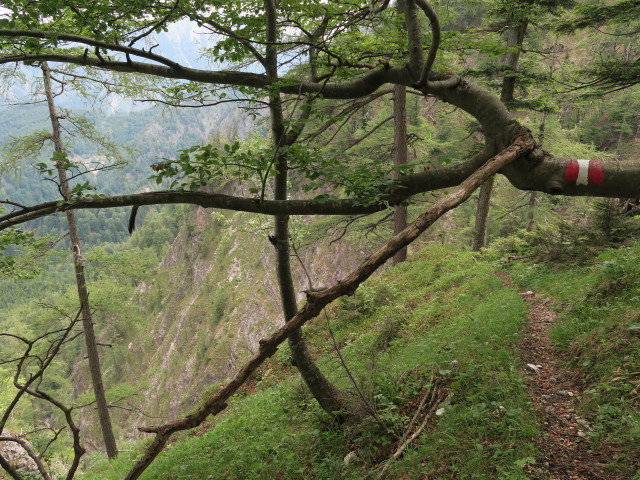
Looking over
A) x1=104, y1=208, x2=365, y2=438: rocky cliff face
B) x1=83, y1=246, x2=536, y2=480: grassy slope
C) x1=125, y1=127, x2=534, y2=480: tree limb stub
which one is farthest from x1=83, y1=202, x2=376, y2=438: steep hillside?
x1=125, y1=127, x2=534, y2=480: tree limb stub

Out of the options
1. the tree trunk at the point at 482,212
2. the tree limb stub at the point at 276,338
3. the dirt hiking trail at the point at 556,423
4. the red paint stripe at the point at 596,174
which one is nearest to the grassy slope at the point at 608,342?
the dirt hiking trail at the point at 556,423

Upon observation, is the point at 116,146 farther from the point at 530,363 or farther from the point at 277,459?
the point at 530,363

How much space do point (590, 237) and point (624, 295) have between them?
376 cm

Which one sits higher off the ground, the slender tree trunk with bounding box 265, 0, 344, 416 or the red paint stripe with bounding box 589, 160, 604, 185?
the red paint stripe with bounding box 589, 160, 604, 185

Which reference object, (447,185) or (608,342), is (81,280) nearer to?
(447,185)

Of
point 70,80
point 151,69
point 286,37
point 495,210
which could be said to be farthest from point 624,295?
point 495,210

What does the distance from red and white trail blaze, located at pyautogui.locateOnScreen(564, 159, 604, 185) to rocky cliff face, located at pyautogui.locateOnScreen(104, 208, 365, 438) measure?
28939mm

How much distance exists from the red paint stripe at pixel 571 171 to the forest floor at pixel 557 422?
253 centimetres

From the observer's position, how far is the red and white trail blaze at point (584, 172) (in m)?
3.77

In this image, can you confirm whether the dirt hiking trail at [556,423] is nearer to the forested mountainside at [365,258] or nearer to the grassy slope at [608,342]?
the forested mountainside at [365,258]

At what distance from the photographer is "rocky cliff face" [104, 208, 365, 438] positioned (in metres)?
40.5

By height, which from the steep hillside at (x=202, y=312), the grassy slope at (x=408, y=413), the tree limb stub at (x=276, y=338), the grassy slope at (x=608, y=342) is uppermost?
the tree limb stub at (x=276, y=338)

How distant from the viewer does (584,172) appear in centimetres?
377

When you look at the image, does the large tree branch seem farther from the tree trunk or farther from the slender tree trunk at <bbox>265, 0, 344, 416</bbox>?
the tree trunk
